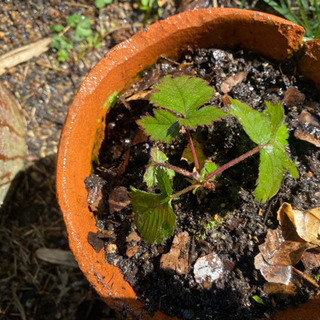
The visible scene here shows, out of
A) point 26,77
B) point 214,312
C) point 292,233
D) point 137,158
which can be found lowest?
point 214,312

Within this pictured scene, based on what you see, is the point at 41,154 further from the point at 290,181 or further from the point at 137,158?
the point at 290,181

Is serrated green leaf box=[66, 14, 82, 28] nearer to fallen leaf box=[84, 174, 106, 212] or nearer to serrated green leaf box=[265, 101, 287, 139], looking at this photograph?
fallen leaf box=[84, 174, 106, 212]

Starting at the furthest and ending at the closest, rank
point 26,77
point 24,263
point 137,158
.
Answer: point 26,77, point 24,263, point 137,158

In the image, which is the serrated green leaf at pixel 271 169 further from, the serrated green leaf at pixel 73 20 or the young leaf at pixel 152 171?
the serrated green leaf at pixel 73 20

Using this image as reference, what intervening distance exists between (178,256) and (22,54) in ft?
5.06

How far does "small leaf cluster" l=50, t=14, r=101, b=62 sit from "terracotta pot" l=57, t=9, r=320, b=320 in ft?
2.78

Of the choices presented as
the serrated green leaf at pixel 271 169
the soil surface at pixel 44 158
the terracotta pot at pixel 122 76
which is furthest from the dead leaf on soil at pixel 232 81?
the soil surface at pixel 44 158

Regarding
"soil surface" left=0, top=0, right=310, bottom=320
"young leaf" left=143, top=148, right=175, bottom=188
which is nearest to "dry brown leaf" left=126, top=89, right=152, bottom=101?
"young leaf" left=143, top=148, right=175, bottom=188

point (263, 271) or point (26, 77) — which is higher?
point (26, 77)

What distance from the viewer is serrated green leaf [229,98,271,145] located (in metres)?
Result: 1.16

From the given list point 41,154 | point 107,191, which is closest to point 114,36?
point 41,154

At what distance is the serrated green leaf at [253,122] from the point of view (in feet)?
3.79

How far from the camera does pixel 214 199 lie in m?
1.36

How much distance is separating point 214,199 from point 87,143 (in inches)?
21.5
